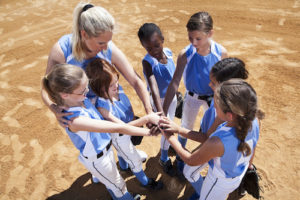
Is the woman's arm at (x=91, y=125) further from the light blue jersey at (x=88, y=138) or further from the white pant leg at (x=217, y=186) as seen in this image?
the white pant leg at (x=217, y=186)

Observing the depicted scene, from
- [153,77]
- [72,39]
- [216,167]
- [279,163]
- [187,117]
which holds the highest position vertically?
[72,39]

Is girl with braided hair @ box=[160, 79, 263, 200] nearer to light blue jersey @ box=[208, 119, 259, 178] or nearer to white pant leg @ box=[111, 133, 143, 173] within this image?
light blue jersey @ box=[208, 119, 259, 178]

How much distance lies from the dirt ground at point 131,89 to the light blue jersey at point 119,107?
0.81 m

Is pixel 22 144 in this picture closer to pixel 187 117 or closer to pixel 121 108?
pixel 121 108

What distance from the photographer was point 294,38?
252 inches

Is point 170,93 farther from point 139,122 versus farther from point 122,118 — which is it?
point 122,118

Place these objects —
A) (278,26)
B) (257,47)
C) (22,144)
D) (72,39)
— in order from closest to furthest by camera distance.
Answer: (72,39) → (22,144) → (257,47) → (278,26)

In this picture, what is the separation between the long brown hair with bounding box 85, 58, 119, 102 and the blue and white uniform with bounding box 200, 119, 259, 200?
122 cm

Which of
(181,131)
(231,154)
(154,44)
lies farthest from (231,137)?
(154,44)

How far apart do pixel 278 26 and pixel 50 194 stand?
25.2 ft

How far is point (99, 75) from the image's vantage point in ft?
7.59

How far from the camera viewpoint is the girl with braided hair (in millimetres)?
1725

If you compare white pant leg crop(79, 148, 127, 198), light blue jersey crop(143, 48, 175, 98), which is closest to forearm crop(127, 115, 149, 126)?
white pant leg crop(79, 148, 127, 198)

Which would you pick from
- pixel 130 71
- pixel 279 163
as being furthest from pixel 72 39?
pixel 279 163
